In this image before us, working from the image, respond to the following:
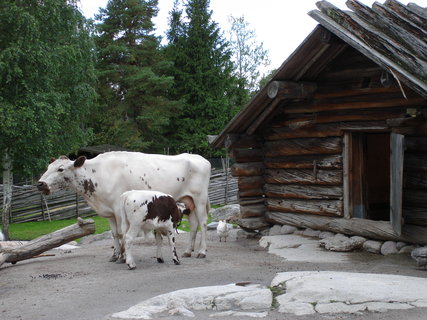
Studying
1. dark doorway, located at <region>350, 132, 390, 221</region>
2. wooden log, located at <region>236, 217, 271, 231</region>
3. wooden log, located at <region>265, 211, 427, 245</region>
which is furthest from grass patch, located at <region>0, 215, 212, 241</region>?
dark doorway, located at <region>350, 132, 390, 221</region>

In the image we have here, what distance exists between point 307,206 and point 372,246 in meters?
1.89

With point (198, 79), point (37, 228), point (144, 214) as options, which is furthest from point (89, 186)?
point (198, 79)

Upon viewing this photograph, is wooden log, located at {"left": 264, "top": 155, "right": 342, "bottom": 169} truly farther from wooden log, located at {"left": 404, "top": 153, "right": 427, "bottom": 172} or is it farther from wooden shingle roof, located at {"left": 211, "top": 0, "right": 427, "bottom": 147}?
wooden log, located at {"left": 404, "top": 153, "right": 427, "bottom": 172}

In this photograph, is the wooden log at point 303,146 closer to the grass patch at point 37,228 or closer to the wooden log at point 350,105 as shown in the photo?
the wooden log at point 350,105

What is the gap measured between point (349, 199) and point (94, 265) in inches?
188

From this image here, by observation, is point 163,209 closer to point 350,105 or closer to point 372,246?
point 372,246

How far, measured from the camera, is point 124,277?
8227 mm

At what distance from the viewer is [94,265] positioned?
9.48m

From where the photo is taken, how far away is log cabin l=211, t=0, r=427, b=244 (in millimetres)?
8805

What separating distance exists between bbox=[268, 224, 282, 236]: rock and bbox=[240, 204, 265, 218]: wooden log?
1.57 feet

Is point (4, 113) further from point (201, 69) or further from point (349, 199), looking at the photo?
point (201, 69)

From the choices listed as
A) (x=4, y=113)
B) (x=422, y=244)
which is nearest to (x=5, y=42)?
(x=4, y=113)

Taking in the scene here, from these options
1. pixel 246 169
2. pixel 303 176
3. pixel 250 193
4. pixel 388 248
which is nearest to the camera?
pixel 388 248

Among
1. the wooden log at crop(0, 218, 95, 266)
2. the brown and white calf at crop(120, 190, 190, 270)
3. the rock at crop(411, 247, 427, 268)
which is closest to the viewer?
the rock at crop(411, 247, 427, 268)
